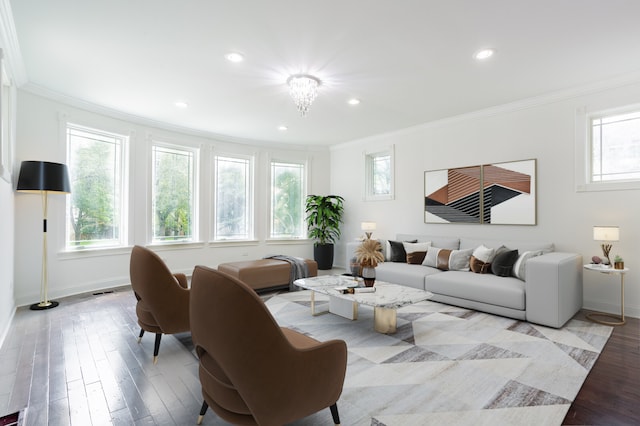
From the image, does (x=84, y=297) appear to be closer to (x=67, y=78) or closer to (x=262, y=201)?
(x=67, y=78)

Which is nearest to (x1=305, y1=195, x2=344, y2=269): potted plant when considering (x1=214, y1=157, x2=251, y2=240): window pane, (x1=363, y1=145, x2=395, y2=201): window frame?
(x1=363, y1=145, x2=395, y2=201): window frame

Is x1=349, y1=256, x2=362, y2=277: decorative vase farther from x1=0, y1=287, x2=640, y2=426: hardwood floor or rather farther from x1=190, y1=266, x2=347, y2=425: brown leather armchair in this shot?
x1=190, y1=266, x2=347, y2=425: brown leather armchair

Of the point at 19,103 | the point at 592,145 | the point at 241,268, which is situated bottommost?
the point at 241,268

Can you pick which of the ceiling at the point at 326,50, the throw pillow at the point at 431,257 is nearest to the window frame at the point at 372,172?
the ceiling at the point at 326,50

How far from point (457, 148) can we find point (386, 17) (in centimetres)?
322

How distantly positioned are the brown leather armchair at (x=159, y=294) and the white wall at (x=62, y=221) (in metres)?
1.58

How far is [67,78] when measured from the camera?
12.7 ft

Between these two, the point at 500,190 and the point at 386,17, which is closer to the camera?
the point at 386,17

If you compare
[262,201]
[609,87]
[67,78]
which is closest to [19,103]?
[67,78]

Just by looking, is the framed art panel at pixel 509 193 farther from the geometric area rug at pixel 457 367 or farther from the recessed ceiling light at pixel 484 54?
the recessed ceiling light at pixel 484 54

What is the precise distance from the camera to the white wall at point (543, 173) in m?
3.79

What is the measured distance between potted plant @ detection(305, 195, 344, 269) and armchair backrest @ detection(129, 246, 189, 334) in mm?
4428

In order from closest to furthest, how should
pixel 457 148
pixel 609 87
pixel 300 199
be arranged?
pixel 609 87 → pixel 457 148 → pixel 300 199

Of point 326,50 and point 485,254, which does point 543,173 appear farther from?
point 326,50
